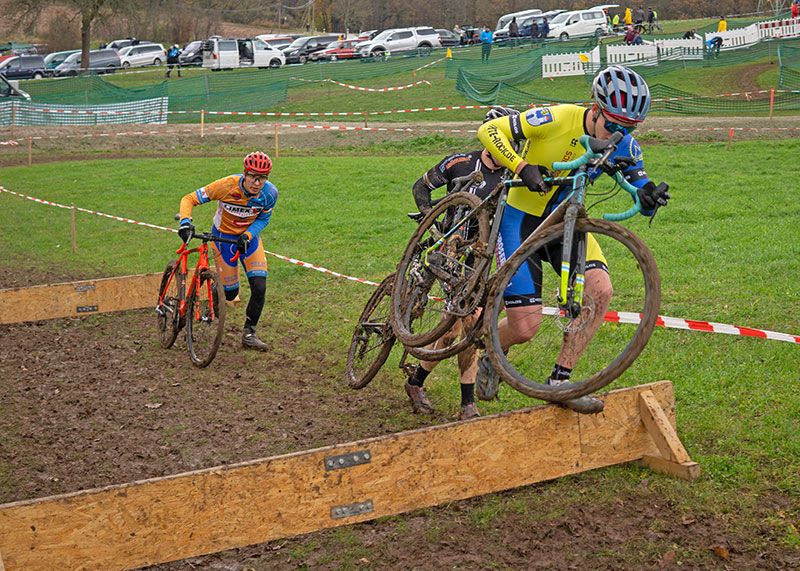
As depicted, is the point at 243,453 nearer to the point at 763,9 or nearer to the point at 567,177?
the point at 567,177

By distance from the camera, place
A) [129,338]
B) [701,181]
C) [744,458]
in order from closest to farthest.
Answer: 1. [744,458]
2. [129,338]
3. [701,181]

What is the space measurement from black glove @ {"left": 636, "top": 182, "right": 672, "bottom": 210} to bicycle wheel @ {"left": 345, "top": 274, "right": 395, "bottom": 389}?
254cm

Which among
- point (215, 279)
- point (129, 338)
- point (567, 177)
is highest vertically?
point (567, 177)

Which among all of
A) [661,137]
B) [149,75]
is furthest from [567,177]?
[149,75]

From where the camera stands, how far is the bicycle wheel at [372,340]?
8.45 metres

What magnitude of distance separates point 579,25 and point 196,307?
5256 centimetres

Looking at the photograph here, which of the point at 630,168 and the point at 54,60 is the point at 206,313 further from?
the point at 54,60

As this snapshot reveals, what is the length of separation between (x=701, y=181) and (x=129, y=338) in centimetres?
1203

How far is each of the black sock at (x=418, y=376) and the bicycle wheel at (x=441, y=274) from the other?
70 centimetres

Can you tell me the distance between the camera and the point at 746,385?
838 cm

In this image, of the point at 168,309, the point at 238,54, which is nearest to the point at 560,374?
the point at 168,309

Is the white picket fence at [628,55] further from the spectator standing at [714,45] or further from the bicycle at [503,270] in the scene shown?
the bicycle at [503,270]

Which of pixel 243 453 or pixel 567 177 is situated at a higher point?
pixel 567 177

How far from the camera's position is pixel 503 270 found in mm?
6426
